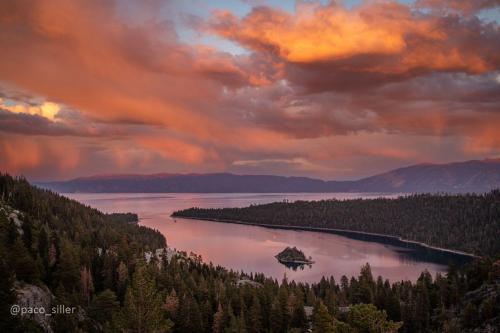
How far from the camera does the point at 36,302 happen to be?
252ft

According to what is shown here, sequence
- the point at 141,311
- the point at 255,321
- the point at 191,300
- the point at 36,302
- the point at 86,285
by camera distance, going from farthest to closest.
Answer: the point at 86,285, the point at 191,300, the point at 255,321, the point at 36,302, the point at 141,311

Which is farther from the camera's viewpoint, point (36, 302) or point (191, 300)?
point (191, 300)

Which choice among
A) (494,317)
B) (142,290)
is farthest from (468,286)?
(142,290)

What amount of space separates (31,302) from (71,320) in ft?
25.3

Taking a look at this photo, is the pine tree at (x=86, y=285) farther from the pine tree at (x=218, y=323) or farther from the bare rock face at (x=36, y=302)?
the pine tree at (x=218, y=323)

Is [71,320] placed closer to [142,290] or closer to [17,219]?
[142,290]

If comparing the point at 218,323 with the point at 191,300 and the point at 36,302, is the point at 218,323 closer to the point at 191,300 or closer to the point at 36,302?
the point at 191,300

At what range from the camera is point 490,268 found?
5084 inches

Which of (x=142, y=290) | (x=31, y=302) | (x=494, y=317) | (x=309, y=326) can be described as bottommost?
(x=309, y=326)

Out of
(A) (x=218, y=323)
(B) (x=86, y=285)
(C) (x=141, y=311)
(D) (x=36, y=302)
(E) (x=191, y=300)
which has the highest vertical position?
→ (C) (x=141, y=311)

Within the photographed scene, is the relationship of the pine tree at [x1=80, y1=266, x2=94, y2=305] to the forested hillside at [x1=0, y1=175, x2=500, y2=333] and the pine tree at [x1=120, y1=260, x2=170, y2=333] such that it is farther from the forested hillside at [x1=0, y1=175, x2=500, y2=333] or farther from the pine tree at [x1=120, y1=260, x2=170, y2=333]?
the pine tree at [x1=120, y1=260, x2=170, y2=333]

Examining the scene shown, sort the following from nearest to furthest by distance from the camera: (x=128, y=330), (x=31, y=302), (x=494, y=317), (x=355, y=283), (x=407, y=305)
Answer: (x=128, y=330), (x=31, y=302), (x=494, y=317), (x=407, y=305), (x=355, y=283)

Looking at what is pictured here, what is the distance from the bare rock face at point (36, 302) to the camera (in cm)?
6981

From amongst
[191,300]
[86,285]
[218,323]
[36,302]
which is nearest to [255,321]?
[218,323]
